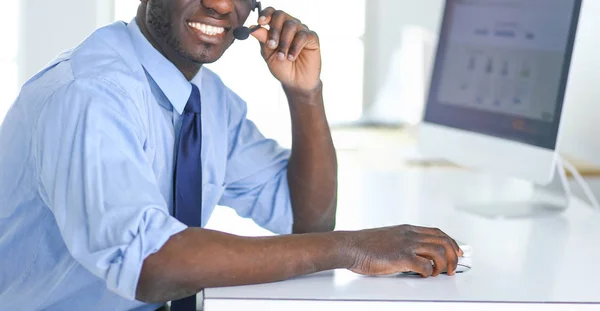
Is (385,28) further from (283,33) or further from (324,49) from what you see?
(283,33)

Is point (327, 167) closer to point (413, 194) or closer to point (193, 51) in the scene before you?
point (193, 51)

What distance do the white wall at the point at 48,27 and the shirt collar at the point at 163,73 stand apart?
7.62ft

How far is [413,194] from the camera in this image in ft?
6.64

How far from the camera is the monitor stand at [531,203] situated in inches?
71.1

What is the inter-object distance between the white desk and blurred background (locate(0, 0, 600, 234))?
0.21 meters

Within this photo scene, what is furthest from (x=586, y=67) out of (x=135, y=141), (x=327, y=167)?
(x=135, y=141)

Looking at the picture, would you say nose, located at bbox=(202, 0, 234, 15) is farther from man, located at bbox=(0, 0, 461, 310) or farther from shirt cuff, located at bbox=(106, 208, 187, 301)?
shirt cuff, located at bbox=(106, 208, 187, 301)

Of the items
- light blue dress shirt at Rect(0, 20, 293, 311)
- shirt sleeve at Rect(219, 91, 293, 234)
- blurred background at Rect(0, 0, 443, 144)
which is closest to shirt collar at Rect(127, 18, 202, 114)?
light blue dress shirt at Rect(0, 20, 293, 311)

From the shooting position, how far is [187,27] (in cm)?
133

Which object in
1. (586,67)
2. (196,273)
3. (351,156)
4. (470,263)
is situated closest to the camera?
(196,273)

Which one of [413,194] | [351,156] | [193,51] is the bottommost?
[351,156]

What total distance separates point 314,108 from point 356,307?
1.70 ft

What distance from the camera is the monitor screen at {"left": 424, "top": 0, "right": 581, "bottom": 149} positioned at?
67.1 inches

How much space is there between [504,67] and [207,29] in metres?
0.74
